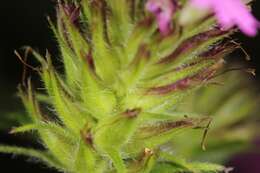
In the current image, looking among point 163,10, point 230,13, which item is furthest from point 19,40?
point 230,13

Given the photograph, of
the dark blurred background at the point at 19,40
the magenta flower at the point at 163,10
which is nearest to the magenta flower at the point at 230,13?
the magenta flower at the point at 163,10

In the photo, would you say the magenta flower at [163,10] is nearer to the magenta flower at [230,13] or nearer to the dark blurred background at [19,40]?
the magenta flower at [230,13]

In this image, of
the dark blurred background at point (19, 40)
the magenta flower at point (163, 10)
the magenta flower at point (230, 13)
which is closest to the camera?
the magenta flower at point (230, 13)

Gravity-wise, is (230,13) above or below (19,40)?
below

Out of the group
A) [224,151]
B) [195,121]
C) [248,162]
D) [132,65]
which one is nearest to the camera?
[132,65]

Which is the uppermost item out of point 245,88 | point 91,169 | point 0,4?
point 0,4

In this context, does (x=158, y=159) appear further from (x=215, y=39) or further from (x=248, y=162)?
(x=248, y=162)

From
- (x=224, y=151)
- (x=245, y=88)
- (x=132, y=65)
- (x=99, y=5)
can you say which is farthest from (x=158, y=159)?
(x=245, y=88)

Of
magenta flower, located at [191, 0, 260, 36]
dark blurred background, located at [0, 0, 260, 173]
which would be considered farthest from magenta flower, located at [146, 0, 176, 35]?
dark blurred background, located at [0, 0, 260, 173]

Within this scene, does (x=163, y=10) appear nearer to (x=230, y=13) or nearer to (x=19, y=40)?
(x=230, y=13)

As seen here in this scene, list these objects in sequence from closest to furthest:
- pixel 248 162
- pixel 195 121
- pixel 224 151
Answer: pixel 195 121
pixel 224 151
pixel 248 162

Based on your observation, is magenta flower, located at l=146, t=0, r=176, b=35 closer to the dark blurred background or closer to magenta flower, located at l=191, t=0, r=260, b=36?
magenta flower, located at l=191, t=0, r=260, b=36
